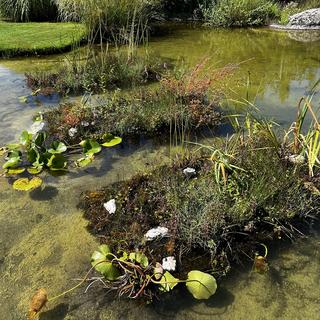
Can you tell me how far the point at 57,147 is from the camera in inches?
180

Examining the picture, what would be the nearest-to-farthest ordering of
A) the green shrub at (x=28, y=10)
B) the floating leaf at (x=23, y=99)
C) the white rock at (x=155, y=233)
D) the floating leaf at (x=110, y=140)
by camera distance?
1. the white rock at (x=155, y=233)
2. the floating leaf at (x=110, y=140)
3. the floating leaf at (x=23, y=99)
4. the green shrub at (x=28, y=10)

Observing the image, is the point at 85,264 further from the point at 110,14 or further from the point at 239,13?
the point at 239,13

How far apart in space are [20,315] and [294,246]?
2225 millimetres

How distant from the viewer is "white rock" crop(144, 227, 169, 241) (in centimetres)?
325

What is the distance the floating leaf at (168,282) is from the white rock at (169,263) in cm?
6

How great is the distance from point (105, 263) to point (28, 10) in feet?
34.2

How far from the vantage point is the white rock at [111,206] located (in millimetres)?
3578

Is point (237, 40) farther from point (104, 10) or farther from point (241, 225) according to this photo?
point (241, 225)

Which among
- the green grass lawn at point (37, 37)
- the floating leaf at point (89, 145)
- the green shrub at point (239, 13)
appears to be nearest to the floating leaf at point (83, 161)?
the floating leaf at point (89, 145)

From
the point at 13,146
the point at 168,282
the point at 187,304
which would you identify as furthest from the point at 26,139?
the point at 187,304

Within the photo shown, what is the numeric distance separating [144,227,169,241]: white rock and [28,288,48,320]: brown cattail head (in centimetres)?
93

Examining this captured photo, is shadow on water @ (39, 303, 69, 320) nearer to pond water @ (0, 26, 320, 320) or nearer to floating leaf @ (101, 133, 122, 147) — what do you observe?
pond water @ (0, 26, 320, 320)

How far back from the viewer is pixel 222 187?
3.61 meters

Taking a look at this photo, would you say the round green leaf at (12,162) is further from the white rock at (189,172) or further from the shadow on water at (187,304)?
the shadow on water at (187,304)
